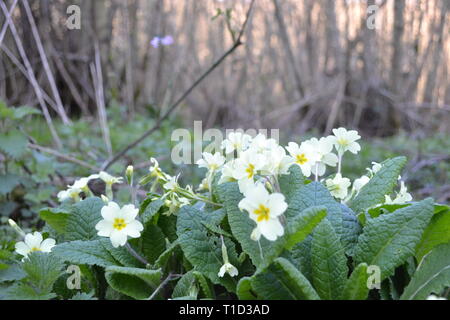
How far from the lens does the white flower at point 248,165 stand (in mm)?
1100

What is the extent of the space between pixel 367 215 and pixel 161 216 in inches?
21.6

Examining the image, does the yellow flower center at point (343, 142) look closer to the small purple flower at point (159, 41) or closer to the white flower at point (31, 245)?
the white flower at point (31, 245)

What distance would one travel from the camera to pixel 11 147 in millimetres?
2197

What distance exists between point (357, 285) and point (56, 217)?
2.79ft

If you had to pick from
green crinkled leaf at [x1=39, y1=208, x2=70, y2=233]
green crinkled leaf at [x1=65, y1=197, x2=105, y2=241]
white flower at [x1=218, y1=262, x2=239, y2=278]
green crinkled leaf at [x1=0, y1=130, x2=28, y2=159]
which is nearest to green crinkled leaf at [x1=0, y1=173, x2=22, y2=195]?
green crinkled leaf at [x1=0, y1=130, x2=28, y2=159]

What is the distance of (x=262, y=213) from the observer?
98 cm

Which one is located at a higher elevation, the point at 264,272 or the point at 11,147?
the point at 11,147

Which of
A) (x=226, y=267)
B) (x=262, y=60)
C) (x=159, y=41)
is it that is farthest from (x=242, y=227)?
(x=262, y=60)

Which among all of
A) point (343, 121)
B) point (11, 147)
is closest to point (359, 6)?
point (343, 121)

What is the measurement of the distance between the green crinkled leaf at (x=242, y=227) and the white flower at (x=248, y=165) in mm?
77

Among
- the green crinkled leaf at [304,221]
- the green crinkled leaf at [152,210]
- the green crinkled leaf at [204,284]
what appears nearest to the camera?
the green crinkled leaf at [304,221]

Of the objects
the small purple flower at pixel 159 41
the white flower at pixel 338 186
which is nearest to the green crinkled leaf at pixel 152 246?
the white flower at pixel 338 186

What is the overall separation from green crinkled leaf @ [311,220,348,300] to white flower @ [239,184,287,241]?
0.39 ft

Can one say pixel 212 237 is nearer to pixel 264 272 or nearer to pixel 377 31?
pixel 264 272
